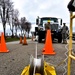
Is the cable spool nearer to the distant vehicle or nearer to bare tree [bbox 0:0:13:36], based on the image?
the distant vehicle

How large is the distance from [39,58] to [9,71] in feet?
6.93

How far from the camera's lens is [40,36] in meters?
25.3

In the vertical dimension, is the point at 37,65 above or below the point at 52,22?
below

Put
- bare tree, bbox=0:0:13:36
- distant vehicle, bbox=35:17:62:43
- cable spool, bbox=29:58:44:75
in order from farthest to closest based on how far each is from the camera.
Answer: bare tree, bbox=0:0:13:36 → distant vehicle, bbox=35:17:62:43 → cable spool, bbox=29:58:44:75

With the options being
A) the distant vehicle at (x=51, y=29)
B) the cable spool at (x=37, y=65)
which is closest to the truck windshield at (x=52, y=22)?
the distant vehicle at (x=51, y=29)

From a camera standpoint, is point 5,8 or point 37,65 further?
point 5,8

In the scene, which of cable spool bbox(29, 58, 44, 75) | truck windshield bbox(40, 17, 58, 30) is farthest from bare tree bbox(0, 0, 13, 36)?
cable spool bbox(29, 58, 44, 75)

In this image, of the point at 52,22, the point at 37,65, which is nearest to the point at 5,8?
the point at 52,22

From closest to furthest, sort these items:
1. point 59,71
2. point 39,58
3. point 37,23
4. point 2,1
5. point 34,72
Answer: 1. point 34,72
2. point 39,58
3. point 59,71
4. point 37,23
5. point 2,1

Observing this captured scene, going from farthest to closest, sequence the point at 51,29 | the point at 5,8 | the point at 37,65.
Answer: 1. the point at 5,8
2. the point at 51,29
3. the point at 37,65

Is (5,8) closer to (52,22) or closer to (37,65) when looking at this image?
(52,22)

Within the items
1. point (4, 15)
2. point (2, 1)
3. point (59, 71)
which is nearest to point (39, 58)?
point (59, 71)

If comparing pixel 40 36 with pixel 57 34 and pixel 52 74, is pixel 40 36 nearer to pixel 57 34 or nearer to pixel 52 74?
pixel 57 34

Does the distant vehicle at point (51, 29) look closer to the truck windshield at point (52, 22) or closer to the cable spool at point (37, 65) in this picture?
the truck windshield at point (52, 22)
